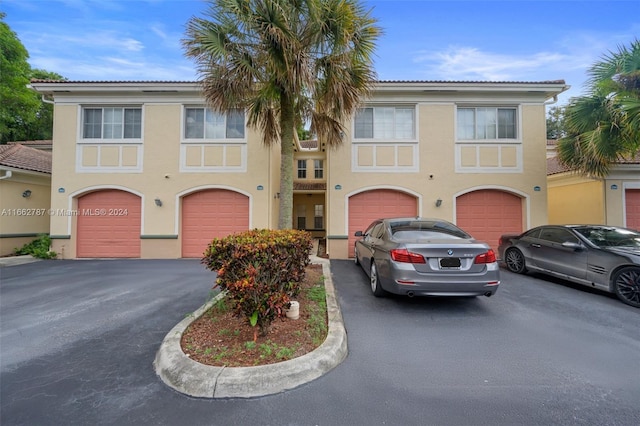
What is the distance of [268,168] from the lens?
9992mm

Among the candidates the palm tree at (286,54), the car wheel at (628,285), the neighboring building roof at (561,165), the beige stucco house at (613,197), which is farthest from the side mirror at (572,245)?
the palm tree at (286,54)

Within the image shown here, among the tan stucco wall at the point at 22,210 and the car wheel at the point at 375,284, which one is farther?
the tan stucco wall at the point at 22,210

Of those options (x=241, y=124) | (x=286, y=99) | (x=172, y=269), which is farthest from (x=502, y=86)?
(x=172, y=269)

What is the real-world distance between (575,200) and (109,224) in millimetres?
18744

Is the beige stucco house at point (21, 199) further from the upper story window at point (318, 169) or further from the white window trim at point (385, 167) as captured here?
the upper story window at point (318, 169)

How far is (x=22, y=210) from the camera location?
33.5ft

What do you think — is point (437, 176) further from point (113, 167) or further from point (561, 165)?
point (113, 167)

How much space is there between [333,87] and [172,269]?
6982 millimetres

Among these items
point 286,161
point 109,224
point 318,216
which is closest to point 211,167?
point 109,224

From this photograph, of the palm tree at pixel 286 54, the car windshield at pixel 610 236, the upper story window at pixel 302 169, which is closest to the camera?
the car windshield at pixel 610 236

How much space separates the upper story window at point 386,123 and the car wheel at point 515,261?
16.7 feet

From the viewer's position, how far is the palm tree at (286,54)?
18.7 feet

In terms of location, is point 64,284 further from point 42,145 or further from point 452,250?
point 42,145

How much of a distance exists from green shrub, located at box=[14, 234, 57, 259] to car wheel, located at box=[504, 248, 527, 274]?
15489mm
